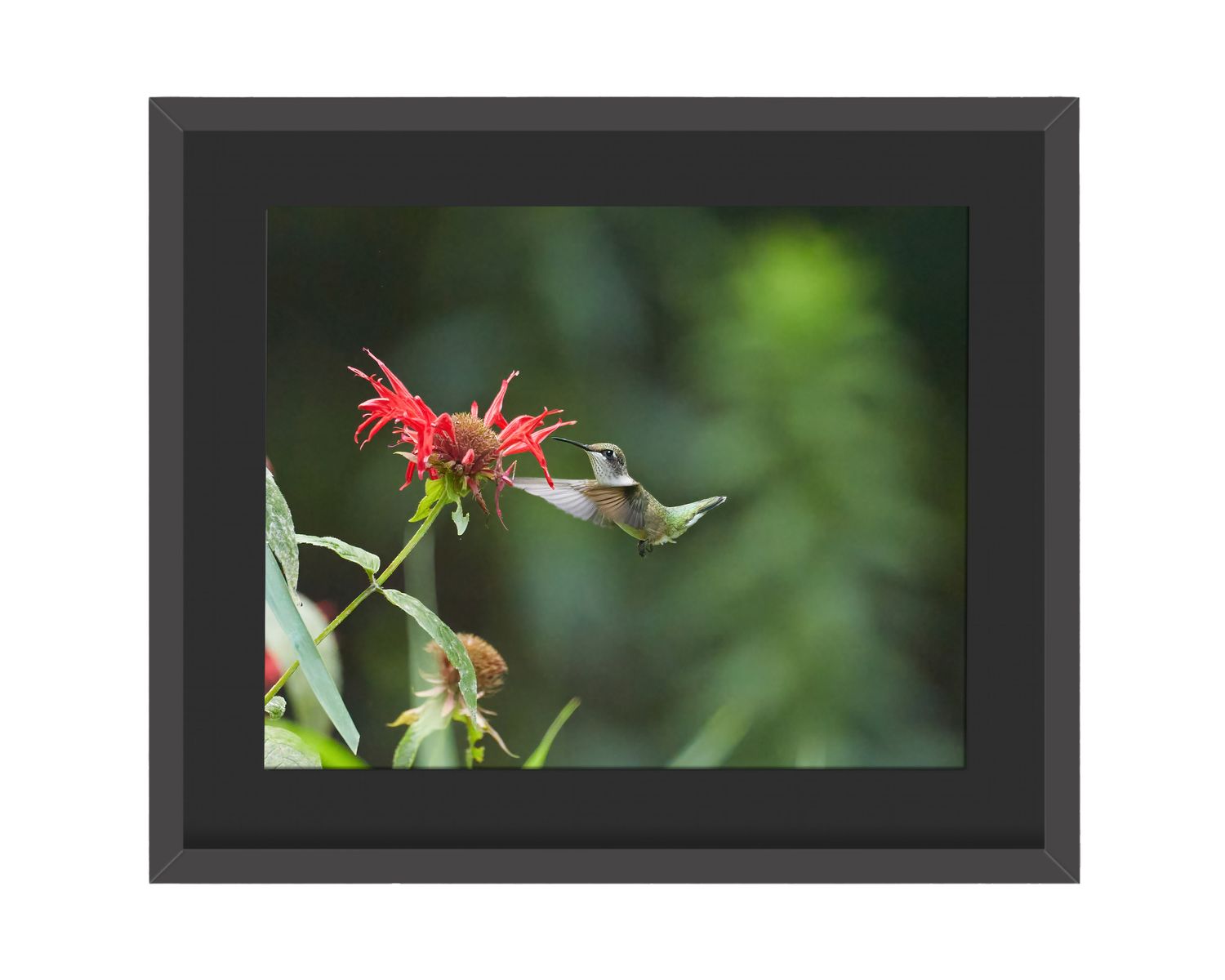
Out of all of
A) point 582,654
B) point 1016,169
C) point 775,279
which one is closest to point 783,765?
point 582,654

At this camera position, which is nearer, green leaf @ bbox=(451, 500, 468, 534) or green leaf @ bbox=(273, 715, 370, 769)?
green leaf @ bbox=(451, 500, 468, 534)

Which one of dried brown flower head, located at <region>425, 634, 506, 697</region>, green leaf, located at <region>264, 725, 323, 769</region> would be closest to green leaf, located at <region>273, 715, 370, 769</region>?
green leaf, located at <region>264, 725, 323, 769</region>

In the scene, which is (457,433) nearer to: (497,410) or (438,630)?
(497,410)

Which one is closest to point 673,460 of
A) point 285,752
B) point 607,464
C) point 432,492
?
point 607,464

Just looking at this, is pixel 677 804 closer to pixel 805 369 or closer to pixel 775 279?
pixel 805 369

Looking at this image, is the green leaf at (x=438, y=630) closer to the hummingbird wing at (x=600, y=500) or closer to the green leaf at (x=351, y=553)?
the green leaf at (x=351, y=553)

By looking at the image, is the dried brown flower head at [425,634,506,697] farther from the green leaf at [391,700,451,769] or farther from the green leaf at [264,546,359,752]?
the green leaf at [264,546,359,752]

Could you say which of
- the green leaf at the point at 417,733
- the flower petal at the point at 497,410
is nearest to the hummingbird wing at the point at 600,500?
the flower petal at the point at 497,410
